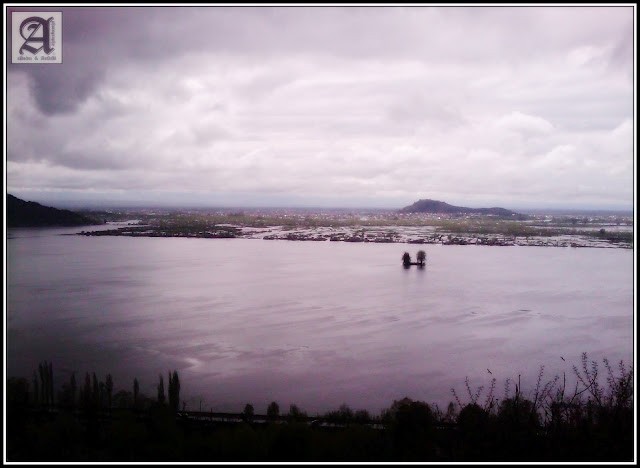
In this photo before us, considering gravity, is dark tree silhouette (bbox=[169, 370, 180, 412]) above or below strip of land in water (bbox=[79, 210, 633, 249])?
below

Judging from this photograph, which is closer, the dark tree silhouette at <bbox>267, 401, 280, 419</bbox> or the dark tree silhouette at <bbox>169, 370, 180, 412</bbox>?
the dark tree silhouette at <bbox>267, 401, 280, 419</bbox>

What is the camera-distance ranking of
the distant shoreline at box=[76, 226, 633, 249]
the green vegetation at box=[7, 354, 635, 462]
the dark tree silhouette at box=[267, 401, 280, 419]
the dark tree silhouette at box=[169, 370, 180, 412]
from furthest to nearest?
1. the distant shoreline at box=[76, 226, 633, 249]
2. the dark tree silhouette at box=[169, 370, 180, 412]
3. the dark tree silhouette at box=[267, 401, 280, 419]
4. the green vegetation at box=[7, 354, 635, 462]

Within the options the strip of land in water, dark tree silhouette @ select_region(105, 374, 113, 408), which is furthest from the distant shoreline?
dark tree silhouette @ select_region(105, 374, 113, 408)

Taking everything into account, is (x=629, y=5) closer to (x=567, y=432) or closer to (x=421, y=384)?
(x=567, y=432)

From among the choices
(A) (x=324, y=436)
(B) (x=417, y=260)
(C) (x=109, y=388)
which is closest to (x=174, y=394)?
(C) (x=109, y=388)

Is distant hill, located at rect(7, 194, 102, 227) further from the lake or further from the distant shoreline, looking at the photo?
the distant shoreline

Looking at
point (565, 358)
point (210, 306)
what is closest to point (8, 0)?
point (210, 306)

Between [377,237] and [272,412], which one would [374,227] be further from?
[272,412]
